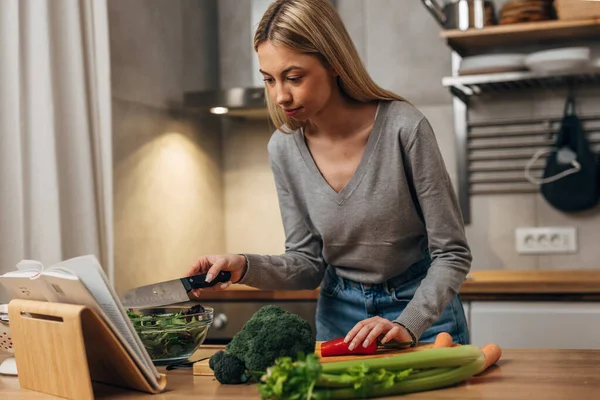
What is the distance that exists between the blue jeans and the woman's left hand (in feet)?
1.08

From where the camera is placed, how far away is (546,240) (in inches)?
120

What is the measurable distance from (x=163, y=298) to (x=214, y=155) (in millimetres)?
1985

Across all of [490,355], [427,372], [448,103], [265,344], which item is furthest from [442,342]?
[448,103]

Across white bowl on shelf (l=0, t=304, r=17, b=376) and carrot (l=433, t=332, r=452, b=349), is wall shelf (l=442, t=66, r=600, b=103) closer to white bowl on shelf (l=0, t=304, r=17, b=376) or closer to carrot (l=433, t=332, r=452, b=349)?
carrot (l=433, t=332, r=452, b=349)

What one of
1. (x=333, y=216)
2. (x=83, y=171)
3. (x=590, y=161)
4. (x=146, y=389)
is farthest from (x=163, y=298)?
(x=590, y=161)

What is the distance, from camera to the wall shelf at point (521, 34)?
9.19 feet

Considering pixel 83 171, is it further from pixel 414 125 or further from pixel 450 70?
pixel 450 70

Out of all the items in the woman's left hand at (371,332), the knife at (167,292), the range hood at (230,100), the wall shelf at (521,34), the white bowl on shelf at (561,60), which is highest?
the wall shelf at (521,34)

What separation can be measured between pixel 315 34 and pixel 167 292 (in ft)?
1.94

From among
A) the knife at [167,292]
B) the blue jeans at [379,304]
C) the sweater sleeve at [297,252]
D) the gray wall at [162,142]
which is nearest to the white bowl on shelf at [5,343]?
the knife at [167,292]

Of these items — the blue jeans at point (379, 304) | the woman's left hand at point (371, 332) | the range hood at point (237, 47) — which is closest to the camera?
the woman's left hand at point (371, 332)

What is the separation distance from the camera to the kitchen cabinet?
8.20ft

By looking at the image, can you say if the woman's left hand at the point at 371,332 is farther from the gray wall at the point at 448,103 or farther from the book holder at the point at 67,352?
the gray wall at the point at 448,103

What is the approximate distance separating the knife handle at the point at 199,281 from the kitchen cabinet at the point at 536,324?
1.28 metres
